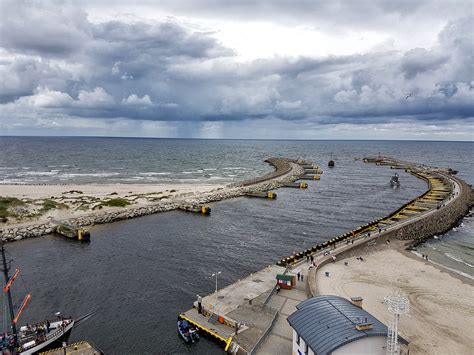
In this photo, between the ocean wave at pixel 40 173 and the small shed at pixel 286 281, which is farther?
the ocean wave at pixel 40 173

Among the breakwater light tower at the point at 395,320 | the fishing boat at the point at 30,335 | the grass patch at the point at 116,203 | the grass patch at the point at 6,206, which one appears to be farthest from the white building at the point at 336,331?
the grass patch at the point at 6,206

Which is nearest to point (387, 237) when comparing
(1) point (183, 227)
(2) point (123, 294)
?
(1) point (183, 227)

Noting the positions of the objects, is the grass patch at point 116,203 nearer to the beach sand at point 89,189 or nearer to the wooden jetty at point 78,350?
the beach sand at point 89,189

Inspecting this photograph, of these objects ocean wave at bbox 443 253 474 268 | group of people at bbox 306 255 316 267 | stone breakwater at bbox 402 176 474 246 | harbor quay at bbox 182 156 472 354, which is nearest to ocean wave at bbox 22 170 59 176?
harbor quay at bbox 182 156 472 354

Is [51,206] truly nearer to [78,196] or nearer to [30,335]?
[78,196]

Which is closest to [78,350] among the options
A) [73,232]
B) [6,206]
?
[73,232]

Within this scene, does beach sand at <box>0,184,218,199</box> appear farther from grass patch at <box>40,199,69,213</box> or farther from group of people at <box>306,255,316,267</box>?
group of people at <box>306,255,316,267</box>
